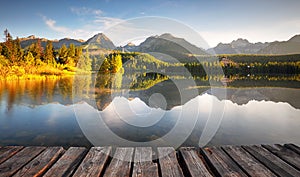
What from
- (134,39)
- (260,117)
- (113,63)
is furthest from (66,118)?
(113,63)

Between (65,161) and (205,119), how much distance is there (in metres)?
8.08

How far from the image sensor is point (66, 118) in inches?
358

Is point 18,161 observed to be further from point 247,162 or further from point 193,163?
point 247,162

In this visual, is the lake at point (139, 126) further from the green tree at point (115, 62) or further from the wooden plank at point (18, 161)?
the green tree at point (115, 62)

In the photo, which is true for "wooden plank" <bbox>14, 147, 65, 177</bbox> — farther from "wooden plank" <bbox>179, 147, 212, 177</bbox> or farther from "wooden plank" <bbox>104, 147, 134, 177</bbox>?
"wooden plank" <bbox>179, 147, 212, 177</bbox>

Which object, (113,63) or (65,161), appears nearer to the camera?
(65,161)

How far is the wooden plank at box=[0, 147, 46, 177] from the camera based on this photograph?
2.21 meters

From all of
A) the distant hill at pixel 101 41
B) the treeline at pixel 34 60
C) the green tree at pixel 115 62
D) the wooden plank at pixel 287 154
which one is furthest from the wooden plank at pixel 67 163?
the green tree at pixel 115 62

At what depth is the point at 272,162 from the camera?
8.34 ft

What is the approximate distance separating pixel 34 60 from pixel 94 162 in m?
50.8

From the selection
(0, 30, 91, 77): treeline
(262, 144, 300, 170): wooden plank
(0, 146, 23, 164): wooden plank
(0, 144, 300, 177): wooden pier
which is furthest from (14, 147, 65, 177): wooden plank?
(0, 30, 91, 77): treeline

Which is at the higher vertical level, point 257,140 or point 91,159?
point 91,159

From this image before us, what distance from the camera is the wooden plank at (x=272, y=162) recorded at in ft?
7.45

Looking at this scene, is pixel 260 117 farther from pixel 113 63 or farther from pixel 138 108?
pixel 113 63
